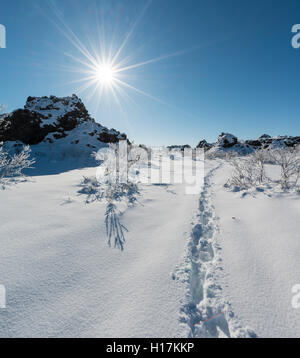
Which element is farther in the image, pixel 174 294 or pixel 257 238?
pixel 257 238

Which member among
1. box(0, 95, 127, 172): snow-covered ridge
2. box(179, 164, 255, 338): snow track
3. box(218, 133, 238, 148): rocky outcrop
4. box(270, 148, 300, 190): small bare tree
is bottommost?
box(179, 164, 255, 338): snow track

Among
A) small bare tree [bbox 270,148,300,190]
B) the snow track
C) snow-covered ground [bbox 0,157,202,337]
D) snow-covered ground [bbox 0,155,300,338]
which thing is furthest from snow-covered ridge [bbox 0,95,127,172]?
the snow track

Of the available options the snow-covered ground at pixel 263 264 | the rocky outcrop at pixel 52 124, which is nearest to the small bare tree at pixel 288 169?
the snow-covered ground at pixel 263 264

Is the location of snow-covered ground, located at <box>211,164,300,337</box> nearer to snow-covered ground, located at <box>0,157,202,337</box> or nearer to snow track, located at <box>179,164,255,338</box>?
snow track, located at <box>179,164,255,338</box>

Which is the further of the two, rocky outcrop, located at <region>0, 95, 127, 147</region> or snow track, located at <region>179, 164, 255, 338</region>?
rocky outcrop, located at <region>0, 95, 127, 147</region>

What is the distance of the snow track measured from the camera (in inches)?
50.9

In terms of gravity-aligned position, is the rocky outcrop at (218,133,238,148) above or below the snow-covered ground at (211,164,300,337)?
above

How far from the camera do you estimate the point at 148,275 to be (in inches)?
69.6

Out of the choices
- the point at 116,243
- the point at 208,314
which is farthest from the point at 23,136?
the point at 208,314

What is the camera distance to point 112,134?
27641mm

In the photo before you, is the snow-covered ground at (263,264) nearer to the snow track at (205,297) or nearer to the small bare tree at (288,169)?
the snow track at (205,297)

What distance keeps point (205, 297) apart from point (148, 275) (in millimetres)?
634

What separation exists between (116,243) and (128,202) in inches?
70.1

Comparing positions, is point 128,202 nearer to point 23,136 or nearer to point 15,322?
point 15,322
